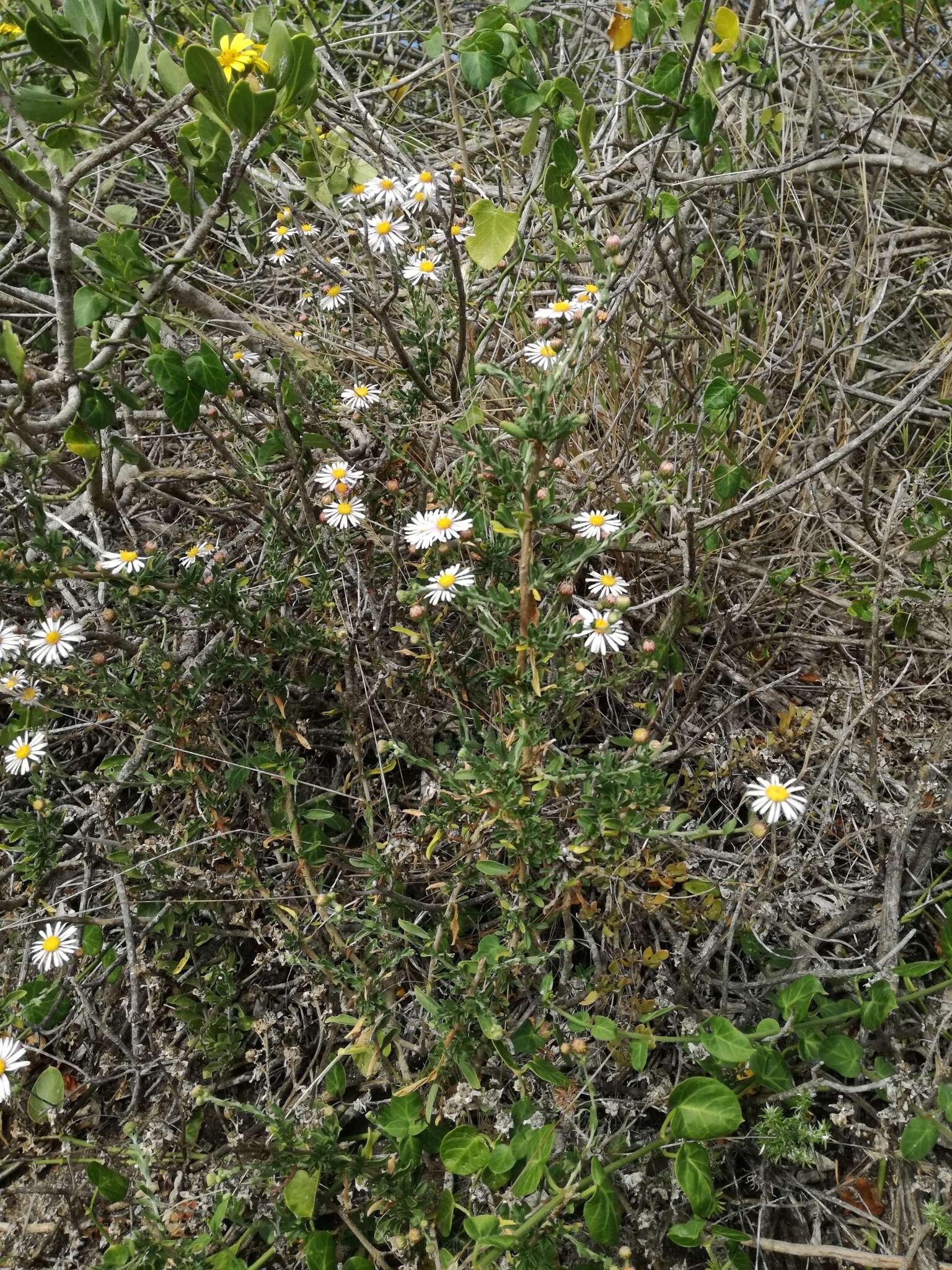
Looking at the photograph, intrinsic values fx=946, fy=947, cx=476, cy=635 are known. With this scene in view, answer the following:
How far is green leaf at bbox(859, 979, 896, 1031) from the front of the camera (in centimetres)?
138

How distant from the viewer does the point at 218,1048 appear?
1.61 metres

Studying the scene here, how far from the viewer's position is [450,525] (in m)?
1.56

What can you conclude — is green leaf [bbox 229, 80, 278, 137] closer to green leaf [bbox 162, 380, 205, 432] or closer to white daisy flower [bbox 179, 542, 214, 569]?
green leaf [bbox 162, 380, 205, 432]

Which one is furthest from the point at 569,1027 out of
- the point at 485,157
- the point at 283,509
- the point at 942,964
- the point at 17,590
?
the point at 485,157

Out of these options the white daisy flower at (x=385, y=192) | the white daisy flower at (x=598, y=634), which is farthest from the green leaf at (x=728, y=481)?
the white daisy flower at (x=385, y=192)

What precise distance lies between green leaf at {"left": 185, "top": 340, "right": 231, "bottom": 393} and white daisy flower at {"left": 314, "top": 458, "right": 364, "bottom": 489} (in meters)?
0.30

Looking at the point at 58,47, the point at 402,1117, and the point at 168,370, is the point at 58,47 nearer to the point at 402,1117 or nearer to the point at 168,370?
the point at 168,370

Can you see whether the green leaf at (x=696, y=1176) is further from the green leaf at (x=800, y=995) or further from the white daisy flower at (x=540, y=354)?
the white daisy flower at (x=540, y=354)

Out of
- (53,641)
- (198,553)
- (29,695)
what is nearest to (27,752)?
(29,695)

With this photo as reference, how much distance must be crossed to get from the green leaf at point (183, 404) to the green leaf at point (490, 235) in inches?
24.7

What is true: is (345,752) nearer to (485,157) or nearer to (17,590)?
(17,590)

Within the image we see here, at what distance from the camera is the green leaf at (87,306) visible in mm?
1562

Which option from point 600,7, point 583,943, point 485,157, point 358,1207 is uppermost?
point 600,7

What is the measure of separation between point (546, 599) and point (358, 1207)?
1.02 metres
